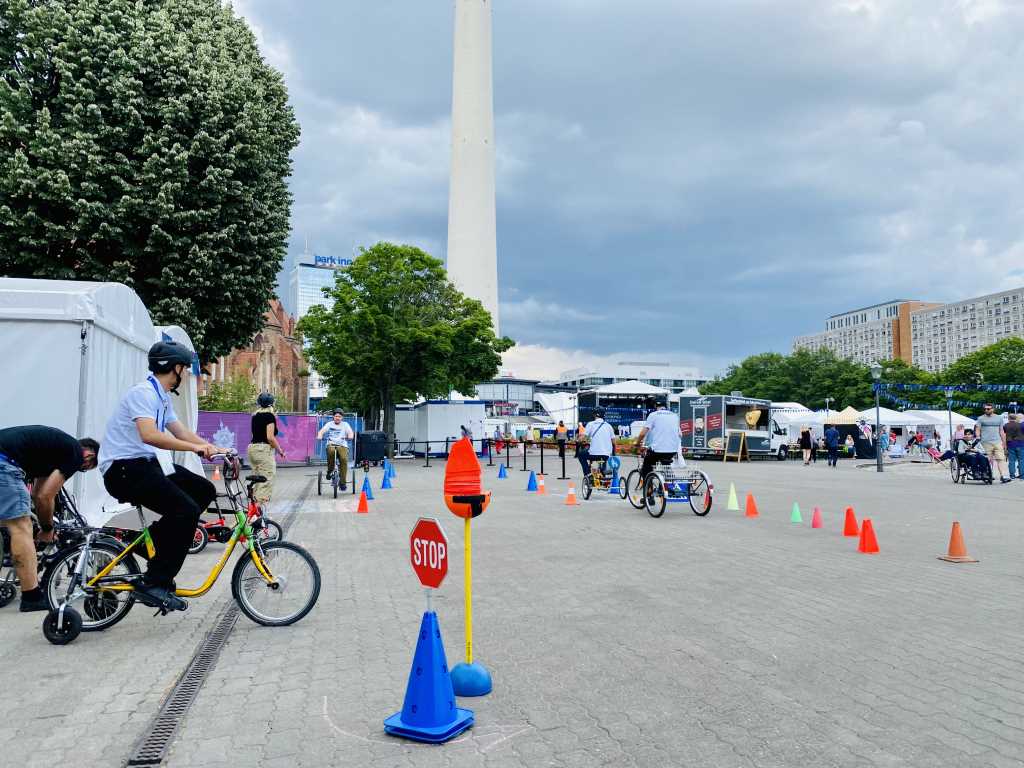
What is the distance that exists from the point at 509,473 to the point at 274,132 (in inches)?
520

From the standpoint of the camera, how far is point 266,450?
43.8ft

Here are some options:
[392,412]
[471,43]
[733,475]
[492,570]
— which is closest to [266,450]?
[492,570]

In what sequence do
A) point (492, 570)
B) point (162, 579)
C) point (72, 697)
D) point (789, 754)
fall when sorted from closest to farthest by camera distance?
point (789, 754)
point (72, 697)
point (162, 579)
point (492, 570)

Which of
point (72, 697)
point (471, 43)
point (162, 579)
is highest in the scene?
point (471, 43)

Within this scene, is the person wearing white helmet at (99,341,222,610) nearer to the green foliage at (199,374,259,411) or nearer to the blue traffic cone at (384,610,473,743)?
the blue traffic cone at (384,610,473,743)

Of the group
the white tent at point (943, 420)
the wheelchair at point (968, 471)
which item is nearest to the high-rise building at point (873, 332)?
the white tent at point (943, 420)

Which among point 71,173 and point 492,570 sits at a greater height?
point 71,173

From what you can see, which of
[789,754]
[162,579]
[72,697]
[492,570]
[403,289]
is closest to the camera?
[789,754]

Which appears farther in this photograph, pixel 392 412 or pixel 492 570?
pixel 392 412

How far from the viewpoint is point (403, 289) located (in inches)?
1603

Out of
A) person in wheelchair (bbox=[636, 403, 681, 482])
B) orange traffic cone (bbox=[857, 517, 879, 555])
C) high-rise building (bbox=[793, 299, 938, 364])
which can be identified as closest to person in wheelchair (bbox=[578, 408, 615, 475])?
person in wheelchair (bbox=[636, 403, 681, 482])

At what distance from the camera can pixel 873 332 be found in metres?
169

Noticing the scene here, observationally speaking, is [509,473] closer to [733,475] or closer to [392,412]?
[733,475]

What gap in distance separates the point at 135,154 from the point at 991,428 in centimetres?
2284
